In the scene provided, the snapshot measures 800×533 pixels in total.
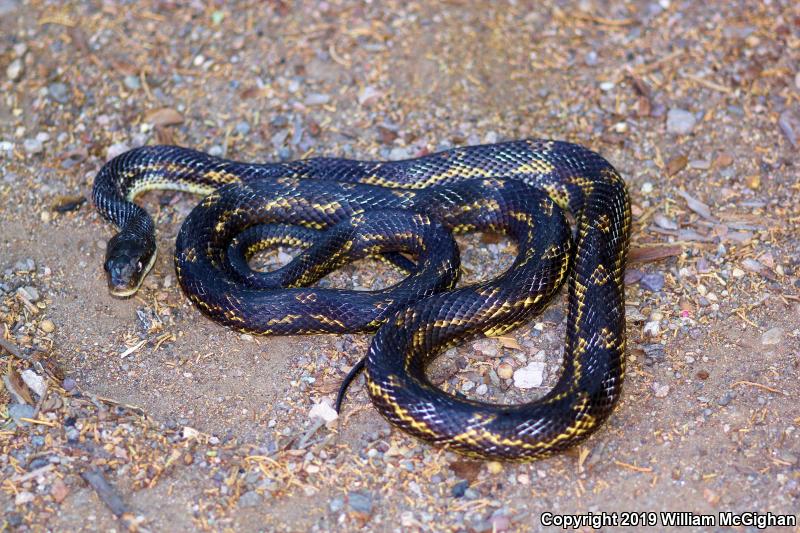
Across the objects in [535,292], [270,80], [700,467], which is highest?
[270,80]

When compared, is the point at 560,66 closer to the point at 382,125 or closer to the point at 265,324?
the point at 382,125

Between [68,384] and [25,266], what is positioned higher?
[25,266]

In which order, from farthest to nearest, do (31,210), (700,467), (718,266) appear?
(31,210), (718,266), (700,467)

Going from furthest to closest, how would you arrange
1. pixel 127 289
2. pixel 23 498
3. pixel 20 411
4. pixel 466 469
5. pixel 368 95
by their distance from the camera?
pixel 368 95, pixel 127 289, pixel 20 411, pixel 466 469, pixel 23 498

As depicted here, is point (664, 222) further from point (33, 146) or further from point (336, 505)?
point (33, 146)

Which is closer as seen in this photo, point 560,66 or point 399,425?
point 399,425

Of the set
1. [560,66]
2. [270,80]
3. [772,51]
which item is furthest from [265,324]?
[772,51]

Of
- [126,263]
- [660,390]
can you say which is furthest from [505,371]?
[126,263]
